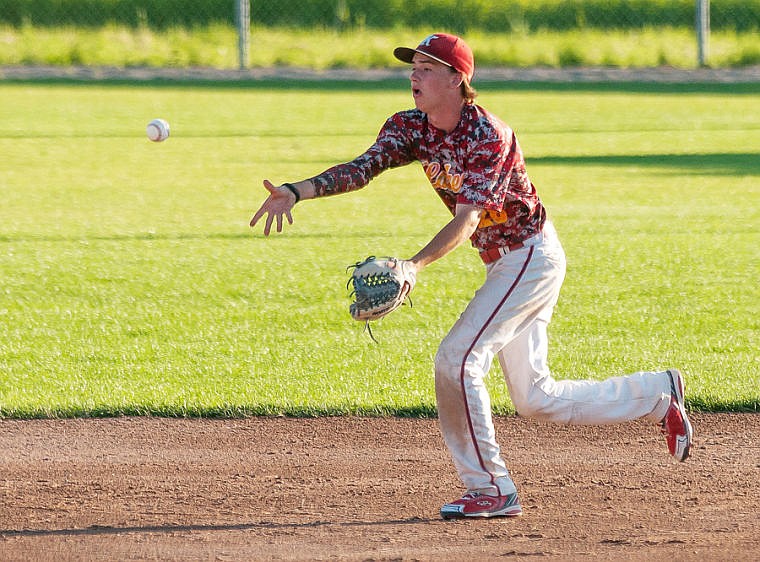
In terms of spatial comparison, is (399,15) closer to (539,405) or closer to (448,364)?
(539,405)

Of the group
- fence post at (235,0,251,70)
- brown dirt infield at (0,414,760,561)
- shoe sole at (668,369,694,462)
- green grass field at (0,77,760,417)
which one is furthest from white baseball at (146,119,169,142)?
fence post at (235,0,251,70)

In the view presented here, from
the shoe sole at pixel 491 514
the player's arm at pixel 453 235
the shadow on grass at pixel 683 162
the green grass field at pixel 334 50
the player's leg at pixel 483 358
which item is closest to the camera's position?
the player's arm at pixel 453 235

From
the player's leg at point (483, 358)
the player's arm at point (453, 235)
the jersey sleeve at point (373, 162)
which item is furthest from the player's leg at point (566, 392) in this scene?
the jersey sleeve at point (373, 162)

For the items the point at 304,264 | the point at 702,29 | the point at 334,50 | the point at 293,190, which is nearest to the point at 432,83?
the point at 293,190

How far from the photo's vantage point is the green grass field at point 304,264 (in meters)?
7.82

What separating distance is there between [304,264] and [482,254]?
18.3ft

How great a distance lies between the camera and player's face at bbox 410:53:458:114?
5195 mm

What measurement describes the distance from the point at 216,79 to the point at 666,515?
21.1m

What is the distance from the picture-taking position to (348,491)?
5.86 metres

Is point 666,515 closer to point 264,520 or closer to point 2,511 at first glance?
point 264,520

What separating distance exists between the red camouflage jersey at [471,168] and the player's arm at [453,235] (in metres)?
0.04

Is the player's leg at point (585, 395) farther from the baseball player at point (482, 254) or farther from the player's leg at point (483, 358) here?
the player's leg at point (483, 358)

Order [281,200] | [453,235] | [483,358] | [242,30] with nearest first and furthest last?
[453,235] → [483,358] → [281,200] → [242,30]

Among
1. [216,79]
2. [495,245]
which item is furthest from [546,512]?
[216,79]
